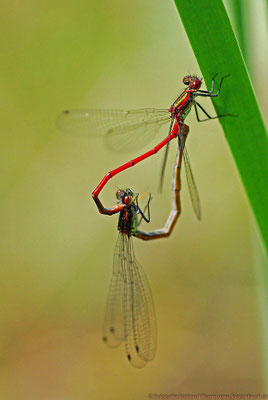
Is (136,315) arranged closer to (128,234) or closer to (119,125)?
(128,234)

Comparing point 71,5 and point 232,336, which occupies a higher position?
point 71,5

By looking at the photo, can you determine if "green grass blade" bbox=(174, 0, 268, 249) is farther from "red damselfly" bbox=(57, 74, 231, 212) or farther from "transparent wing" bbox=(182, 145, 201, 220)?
"red damselfly" bbox=(57, 74, 231, 212)

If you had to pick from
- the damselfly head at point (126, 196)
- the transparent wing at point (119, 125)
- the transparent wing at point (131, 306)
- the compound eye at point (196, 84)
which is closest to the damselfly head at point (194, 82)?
the compound eye at point (196, 84)

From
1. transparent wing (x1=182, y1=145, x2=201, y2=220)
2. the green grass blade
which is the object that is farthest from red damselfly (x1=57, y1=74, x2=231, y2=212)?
the green grass blade

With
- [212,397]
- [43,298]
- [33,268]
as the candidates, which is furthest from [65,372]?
[212,397]

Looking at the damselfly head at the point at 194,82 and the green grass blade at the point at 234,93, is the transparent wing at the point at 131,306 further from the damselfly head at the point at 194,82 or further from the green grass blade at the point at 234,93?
the green grass blade at the point at 234,93

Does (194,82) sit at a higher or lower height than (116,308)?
higher

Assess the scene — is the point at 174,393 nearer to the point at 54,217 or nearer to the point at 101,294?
the point at 101,294

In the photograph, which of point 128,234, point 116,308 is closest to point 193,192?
point 128,234
